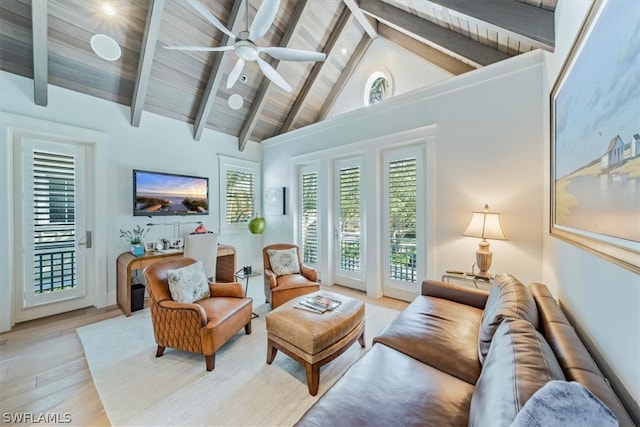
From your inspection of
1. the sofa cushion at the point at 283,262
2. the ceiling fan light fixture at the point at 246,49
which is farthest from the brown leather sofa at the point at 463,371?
the ceiling fan light fixture at the point at 246,49

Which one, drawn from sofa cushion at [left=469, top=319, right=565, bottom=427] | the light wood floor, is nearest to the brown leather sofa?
sofa cushion at [left=469, top=319, right=565, bottom=427]

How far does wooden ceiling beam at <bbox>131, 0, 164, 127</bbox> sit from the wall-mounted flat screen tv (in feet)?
2.89

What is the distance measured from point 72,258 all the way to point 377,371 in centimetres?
421

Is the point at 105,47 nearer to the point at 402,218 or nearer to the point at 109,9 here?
the point at 109,9

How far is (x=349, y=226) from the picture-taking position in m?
4.27

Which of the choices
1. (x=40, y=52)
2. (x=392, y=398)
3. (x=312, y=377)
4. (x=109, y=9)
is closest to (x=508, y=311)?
(x=392, y=398)

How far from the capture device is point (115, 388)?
192 centimetres

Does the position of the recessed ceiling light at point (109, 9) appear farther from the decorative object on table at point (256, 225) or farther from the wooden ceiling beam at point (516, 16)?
the wooden ceiling beam at point (516, 16)

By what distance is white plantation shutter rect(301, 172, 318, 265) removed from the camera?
15.5 feet

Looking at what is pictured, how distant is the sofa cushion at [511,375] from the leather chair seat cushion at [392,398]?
0.22 m

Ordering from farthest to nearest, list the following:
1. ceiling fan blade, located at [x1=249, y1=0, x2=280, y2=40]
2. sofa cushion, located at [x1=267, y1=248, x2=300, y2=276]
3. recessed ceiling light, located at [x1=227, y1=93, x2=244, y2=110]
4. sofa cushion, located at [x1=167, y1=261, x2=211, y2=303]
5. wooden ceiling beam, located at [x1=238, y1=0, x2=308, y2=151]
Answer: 1. recessed ceiling light, located at [x1=227, y1=93, x2=244, y2=110]
2. wooden ceiling beam, located at [x1=238, y1=0, x2=308, y2=151]
3. sofa cushion, located at [x1=267, y1=248, x2=300, y2=276]
4. sofa cushion, located at [x1=167, y1=261, x2=211, y2=303]
5. ceiling fan blade, located at [x1=249, y1=0, x2=280, y2=40]

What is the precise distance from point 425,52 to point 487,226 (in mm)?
2819

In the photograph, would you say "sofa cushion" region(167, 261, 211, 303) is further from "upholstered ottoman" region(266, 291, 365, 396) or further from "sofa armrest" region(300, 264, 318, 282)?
"sofa armrest" region(300, 264, 318, 282)

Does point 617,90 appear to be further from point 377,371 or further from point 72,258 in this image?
point 72,258
